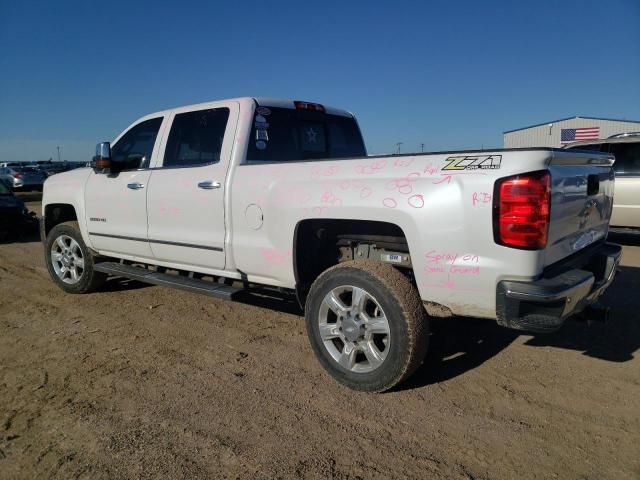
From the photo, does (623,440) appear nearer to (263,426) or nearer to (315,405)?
(315,405)

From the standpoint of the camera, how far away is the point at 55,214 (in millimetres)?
6199

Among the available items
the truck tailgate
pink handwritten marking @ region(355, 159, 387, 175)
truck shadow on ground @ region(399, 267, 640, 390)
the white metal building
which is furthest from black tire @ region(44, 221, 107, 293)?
the white metal building

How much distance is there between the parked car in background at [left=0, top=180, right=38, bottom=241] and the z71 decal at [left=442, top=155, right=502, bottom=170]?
441 inches

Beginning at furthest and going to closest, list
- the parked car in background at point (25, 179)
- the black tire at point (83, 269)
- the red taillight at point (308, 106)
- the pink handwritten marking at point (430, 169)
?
the parked car in background at point (25, 179) → the black tire at point (83, 269) → the red taillight at point (308, 106) → the pink handwritten marking at point (430, 169)

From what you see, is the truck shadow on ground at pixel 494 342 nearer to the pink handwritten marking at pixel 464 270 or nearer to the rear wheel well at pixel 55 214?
the pink handwritten marking at pixel 464 270

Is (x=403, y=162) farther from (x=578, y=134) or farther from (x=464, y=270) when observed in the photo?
(x=578, y=134)

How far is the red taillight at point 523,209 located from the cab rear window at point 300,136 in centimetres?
225

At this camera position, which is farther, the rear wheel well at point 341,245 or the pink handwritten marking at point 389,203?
the rear wheel well at point 341,245

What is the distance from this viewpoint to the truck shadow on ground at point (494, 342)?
3.73m

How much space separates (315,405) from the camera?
3172mm

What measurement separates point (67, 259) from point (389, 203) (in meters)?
4.59

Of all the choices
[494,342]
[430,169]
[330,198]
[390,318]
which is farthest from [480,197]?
[494,342]

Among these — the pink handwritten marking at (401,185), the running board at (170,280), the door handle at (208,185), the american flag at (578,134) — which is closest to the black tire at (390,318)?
the pink handwritten marking at (401,185)

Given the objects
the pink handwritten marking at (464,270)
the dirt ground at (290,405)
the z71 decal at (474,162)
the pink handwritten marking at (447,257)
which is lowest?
the dirt ground at (290,405)
